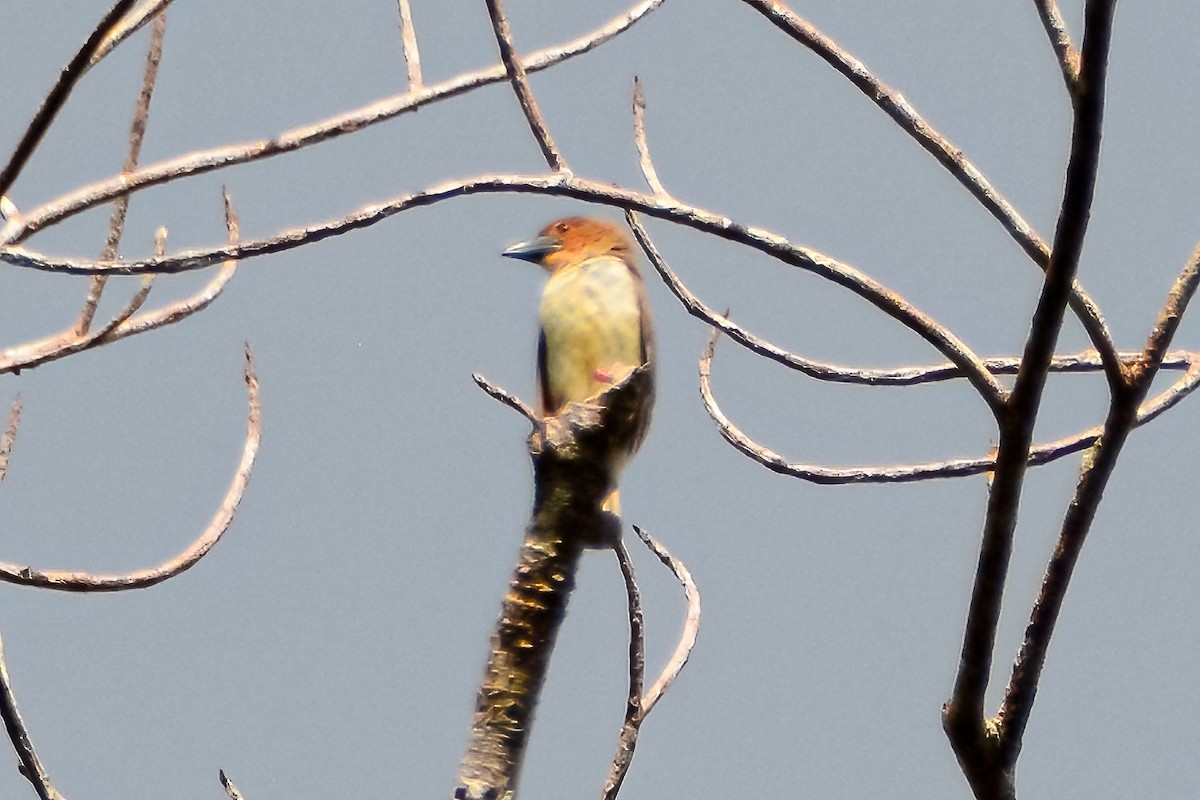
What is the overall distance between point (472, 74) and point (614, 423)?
3.15ft

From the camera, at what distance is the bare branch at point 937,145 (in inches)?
92.7

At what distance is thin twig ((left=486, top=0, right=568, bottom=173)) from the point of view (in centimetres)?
273

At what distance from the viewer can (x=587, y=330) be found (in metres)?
4.29

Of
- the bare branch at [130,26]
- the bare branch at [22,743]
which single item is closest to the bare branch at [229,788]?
the bare branch at [22,743]

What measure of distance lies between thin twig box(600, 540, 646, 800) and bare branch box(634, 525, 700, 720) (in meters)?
0.20

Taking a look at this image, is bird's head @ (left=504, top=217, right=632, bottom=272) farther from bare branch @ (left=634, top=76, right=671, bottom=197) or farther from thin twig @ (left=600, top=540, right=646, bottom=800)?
thin twig @ (left=600, top=540, right=646, bottom=800)

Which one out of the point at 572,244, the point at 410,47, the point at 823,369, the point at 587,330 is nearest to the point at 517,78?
the point at 410,47

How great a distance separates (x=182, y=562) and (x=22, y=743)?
2.38ft

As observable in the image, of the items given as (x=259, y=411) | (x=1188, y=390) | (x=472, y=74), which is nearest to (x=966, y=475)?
(x=1188, y=390)

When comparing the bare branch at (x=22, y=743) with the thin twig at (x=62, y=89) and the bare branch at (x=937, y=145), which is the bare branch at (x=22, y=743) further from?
the bare branch at (x=937, y=145)

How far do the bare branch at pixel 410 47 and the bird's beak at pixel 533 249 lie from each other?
1.92 meters

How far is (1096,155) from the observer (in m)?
1.95

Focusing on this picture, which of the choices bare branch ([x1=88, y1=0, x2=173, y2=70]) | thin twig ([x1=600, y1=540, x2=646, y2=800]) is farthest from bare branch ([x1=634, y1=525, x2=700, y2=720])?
bare branch ([x1=88, y1=0, x2=173, y2=70])

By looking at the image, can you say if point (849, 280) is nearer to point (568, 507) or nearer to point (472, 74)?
point (568, 507)
